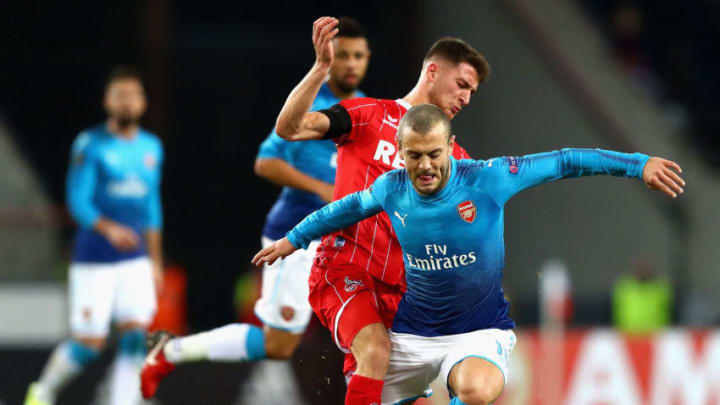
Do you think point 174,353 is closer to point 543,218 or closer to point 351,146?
point 351,146

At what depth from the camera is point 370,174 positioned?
5164 mm

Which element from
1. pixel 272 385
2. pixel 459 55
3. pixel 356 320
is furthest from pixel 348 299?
pixel 272 385

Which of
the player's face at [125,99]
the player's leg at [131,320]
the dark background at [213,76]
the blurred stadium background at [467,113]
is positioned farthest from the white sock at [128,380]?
the dark background at [213,76]

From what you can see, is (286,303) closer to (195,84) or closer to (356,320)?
(356,320)

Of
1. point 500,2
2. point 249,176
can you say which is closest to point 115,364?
point 249,176

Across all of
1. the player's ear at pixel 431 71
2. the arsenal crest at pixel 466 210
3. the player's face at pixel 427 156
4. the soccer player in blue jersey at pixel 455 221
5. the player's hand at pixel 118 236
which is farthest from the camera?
the player's hand at pixel 118 236

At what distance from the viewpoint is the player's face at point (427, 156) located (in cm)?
452

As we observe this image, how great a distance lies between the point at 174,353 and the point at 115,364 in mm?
2364

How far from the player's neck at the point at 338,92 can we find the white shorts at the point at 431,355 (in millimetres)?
1619

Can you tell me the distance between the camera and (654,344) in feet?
33.1

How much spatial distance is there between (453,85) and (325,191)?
1125mm

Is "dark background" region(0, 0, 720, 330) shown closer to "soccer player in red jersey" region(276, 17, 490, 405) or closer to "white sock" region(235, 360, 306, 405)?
"white sock" region(235, 360, 306, 405)

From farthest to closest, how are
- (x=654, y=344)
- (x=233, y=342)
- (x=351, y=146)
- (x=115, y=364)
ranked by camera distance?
(x=654, y=344)
(x=115, y=364)
(x=233, y=342)
(x=351, y=146)

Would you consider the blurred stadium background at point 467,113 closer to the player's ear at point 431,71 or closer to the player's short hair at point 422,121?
the player's ear at point 431,71
